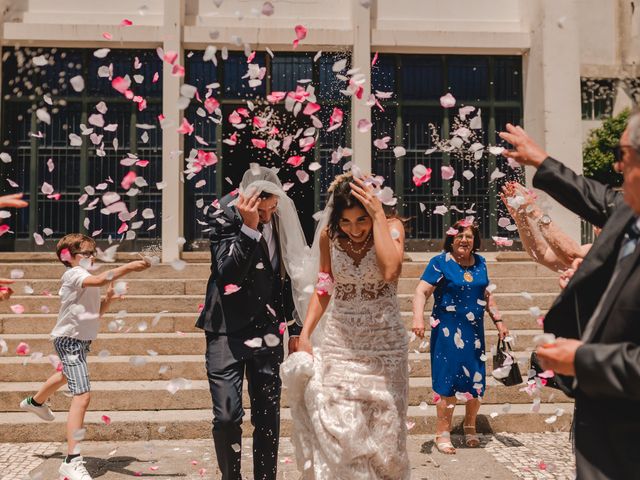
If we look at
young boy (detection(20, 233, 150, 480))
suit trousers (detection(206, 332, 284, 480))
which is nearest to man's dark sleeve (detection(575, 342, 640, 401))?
suit trousers (detection(206, 332, 284, 480))

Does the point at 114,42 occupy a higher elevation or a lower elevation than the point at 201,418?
higher

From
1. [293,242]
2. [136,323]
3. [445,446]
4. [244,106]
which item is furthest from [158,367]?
[244,106]

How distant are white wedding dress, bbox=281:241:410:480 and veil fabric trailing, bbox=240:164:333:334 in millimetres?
373

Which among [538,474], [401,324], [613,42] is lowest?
[538,474]

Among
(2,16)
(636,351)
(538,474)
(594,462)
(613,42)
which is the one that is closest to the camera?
(636,351)

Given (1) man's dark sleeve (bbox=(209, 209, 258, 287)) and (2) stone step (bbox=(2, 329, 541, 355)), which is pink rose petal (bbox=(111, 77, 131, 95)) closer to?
→ (2) stone step (bbox=(2, 329, 541, 355))

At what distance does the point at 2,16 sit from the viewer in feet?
43.3

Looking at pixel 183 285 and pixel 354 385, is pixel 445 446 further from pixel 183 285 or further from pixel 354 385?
pixel 183 285

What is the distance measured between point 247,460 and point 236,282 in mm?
2001

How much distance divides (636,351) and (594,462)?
421mm

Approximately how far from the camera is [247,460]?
604 cm

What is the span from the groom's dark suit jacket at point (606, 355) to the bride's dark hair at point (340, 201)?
184cm

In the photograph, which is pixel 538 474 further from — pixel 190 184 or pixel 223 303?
pixel 190 184

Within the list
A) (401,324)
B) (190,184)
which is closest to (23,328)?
(190,184)
